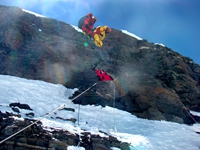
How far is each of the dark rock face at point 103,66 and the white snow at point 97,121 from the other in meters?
1.13

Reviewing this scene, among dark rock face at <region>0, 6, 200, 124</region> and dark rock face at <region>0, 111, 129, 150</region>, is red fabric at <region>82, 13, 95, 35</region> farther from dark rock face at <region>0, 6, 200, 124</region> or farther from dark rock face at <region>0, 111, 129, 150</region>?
dark rock face at <region>0, 111, 129, 150</region>

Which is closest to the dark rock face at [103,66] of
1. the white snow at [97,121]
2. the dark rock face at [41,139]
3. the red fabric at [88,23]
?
the white snow at [97,121]

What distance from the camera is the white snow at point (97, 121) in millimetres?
11641

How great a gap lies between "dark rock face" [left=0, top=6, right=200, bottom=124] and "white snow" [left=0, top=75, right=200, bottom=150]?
113 cm

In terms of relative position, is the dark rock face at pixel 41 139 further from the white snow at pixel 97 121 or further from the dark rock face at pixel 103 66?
the dark rock face at pixel 103 66

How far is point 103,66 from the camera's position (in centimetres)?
2072

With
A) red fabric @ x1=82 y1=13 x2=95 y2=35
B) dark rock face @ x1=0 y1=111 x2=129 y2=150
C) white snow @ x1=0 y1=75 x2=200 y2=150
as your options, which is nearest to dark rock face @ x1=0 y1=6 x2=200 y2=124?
white snow @ x1=0 y1=75 x2=200 y2=150

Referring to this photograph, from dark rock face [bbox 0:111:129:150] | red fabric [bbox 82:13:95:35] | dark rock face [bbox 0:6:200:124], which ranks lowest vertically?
dark rock face [bbox 0:111:129:150]

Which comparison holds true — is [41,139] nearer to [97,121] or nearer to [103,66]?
[97,121]

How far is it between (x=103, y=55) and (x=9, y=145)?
14.7 meters

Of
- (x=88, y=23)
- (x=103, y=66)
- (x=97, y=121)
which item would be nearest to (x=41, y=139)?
(x=97, y=121)

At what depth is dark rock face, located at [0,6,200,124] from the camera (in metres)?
17.2

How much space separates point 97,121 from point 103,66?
8195 mm

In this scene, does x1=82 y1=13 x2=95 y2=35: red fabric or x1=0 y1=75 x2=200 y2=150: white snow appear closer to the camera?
x1=0 y1=75 x2=200 y2=150: white snow
